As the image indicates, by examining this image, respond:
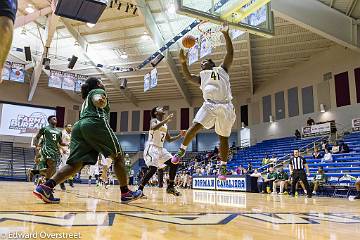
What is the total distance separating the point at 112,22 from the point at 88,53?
3931 mm

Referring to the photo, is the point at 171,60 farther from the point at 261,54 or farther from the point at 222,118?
the point at 222,118

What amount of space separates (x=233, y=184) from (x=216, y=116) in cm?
826

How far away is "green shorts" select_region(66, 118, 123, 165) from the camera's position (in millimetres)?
3553

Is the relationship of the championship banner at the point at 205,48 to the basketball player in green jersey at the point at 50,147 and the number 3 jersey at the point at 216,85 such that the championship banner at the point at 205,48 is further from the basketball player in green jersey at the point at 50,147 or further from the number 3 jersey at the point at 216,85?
the number 3 jersey at the point at 216,85

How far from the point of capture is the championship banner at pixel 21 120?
84.9ft

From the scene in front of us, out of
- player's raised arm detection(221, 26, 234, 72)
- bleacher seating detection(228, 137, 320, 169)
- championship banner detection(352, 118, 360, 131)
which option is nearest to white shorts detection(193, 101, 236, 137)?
player's raised arm detection(221, 26, 234, 72)

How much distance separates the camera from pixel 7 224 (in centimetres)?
184

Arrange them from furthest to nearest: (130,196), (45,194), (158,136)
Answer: (158,136) < (130,196) < (45,194)

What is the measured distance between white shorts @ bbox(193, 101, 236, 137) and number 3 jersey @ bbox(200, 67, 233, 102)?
11 cm

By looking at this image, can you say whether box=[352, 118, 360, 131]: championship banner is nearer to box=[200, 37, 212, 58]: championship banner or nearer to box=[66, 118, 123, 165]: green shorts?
box=[200, 37, 212, 58]: championship banner

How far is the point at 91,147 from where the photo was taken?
12.2 ft

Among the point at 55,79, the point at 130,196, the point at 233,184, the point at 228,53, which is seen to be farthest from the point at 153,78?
the point at 130,196

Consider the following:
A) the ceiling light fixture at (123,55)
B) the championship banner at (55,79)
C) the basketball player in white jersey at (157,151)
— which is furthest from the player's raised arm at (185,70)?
the ceiling light fixture at (123,55)

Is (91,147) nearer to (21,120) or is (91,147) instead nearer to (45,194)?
(45,194)
